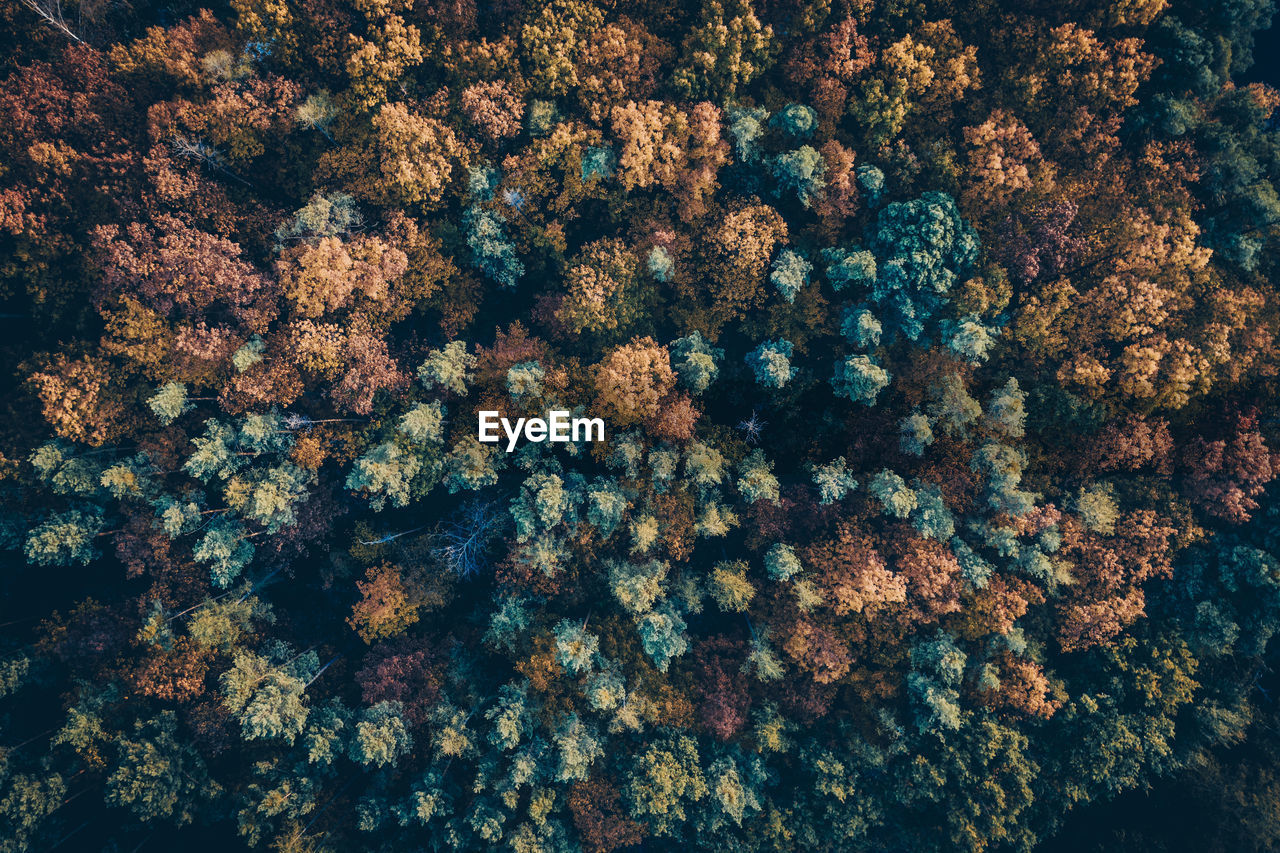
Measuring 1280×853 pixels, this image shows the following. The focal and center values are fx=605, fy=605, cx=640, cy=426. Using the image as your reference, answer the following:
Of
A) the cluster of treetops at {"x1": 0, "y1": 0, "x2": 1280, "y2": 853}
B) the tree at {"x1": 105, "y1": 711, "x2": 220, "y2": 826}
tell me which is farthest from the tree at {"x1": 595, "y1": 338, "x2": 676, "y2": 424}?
the tree at {"x1": 105, "y1": 711, "x2": 220, "y2": 826}

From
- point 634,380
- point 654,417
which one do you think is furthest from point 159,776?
point 634,380

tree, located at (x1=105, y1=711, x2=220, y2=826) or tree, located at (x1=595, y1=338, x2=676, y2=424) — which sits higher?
tree, located at (x1=595, y1=338, x2=676, y2=424)

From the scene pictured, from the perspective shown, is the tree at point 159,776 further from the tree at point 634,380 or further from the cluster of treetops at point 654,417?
the tree at point 634,380

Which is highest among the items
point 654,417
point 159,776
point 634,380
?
point 634,380

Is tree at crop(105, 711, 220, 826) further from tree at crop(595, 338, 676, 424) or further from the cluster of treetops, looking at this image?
tree at crop(595, 338, 676, 424)

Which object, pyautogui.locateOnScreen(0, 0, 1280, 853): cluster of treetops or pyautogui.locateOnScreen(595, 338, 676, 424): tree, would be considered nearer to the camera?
pyautogui.locateOnScreen(0, 0, 1280, 853): cluster of treetops

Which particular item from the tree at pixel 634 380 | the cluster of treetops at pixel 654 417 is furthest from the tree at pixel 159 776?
the tree at pixel 634 380

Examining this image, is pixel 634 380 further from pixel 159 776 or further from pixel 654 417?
pixel 159 776

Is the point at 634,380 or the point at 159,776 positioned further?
the point at 634,380

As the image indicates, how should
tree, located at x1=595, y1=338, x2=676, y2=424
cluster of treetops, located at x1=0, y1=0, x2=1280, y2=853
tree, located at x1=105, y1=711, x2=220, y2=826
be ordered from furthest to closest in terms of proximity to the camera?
tree, located at x1=595, y1=338, x2=676, y2=424 → cluster of treetops, located at x1=0, y1=0, x2=1280, y2=853 → tree, located at x1=105, y1=711, x2=220, y2=826
